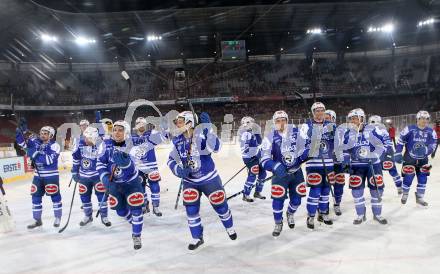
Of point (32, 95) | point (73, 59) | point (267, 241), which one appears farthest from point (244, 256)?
point (73, 59)

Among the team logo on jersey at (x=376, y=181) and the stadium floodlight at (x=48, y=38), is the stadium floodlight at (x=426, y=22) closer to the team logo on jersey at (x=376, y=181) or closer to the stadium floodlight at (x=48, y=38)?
the team logo on jersey at (x=376, y=181)

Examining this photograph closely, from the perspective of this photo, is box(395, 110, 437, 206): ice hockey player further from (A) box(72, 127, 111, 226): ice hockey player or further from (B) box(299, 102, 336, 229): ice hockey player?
(A) box(72, 127, 111, 226): ice hockey player


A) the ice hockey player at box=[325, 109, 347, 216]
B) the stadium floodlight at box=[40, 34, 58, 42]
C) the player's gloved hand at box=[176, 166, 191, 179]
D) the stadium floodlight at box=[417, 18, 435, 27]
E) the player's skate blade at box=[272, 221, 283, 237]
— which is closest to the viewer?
the player's gloved hand at box=[176, 166, 191, 179]

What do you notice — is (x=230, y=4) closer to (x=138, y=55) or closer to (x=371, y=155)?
(x=138, y=55)

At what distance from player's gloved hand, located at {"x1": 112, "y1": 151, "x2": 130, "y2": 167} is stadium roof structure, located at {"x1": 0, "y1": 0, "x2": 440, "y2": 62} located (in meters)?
21.0

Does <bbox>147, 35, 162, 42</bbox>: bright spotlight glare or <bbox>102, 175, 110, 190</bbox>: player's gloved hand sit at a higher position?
<bbox>147, 35, 162, 42</bbox>: bright spotlight glare

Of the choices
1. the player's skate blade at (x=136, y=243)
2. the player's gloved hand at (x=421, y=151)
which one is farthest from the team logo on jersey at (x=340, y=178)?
the player's skate blade at (x=136, y=243)

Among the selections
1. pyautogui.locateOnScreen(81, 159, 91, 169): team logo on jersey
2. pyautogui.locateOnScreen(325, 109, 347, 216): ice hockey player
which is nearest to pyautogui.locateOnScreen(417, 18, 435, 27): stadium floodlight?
pyautogui.locateOnScreen(325, 109, 347, 216): ice hockey player

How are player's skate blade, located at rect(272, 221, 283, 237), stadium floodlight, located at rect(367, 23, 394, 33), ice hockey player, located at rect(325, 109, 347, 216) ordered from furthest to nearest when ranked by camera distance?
1. stadium floodlight, located at rect(367, 23, 394, 33)
2. ice hockey player, located at rect(325, 109, 347, 216)
3. player's skate blade, located at rect(272, 221, 283, 237)

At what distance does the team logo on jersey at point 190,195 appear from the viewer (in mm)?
5215

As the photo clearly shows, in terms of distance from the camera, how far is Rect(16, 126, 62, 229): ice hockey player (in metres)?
6.79

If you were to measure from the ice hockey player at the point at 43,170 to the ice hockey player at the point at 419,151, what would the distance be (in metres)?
7.06

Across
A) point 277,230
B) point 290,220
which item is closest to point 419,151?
point 290,220

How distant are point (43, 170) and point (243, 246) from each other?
13.7 ft
